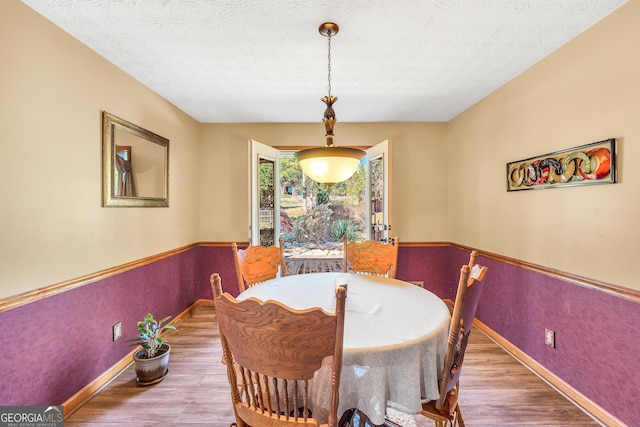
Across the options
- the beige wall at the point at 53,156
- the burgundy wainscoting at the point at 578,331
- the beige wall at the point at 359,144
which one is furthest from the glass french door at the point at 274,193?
the burgundy wainscoting at the point at 578,331

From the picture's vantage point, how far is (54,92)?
69.5 inches

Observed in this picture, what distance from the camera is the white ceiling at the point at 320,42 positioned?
5.33 ft

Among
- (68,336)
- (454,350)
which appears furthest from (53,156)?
(454,350)

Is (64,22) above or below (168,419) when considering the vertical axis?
above

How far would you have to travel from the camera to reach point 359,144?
380cm

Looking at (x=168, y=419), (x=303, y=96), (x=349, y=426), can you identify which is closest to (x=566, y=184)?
(x=349, y=426)

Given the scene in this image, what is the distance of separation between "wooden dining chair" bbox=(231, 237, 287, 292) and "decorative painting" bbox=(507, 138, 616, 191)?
220cm

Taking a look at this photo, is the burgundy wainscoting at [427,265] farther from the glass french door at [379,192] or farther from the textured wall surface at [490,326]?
the textured wall surface at [490,326]

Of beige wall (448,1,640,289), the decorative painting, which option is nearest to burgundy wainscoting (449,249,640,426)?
beige wall (448,1,640,289)

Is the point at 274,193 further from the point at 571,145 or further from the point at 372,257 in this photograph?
the point at 571,145

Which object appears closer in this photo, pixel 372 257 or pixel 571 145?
pixel 571 145

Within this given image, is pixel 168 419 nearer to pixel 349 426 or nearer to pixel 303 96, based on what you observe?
pixel 349 426

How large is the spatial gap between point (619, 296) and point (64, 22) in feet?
12.2

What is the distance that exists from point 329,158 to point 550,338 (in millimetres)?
2166
